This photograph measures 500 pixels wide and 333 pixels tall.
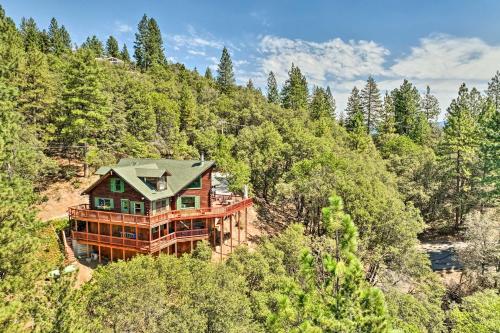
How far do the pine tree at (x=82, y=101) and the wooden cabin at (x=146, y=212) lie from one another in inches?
323

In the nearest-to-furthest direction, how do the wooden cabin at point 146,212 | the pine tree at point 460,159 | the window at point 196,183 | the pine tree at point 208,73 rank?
the wooden cabin at point 146,212 < the window at point 196,183 < the pine tree at point 460,159 < the pine tree at point 208,73

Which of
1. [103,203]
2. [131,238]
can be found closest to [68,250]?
[103,203]

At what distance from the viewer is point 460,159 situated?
41781mm

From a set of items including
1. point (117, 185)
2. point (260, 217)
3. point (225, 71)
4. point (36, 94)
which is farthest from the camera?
point (225, 71)

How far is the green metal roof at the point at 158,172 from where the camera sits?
25.9 metres

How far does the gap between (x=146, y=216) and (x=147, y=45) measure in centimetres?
7615

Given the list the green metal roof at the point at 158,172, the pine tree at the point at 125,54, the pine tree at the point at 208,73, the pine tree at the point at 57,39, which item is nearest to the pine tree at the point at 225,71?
the pine tree at the point at 208,73

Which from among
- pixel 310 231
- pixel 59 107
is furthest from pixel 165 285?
pixel 59 107

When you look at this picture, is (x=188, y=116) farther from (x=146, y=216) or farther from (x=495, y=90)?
(x=495, y=90)

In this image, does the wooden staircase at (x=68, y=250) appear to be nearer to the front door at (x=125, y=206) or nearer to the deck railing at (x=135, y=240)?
the deck railing at (x=135, y=240)

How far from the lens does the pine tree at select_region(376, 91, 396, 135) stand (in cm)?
6981

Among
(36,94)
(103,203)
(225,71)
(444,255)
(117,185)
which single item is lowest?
(444,255)

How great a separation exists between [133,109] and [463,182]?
4148cm

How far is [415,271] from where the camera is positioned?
26906mm
